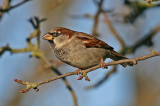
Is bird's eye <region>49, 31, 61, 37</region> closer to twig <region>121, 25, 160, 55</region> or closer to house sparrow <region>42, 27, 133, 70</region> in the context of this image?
house sparrow <region>42, 27, 133, 70</region>

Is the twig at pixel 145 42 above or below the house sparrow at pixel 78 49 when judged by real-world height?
above

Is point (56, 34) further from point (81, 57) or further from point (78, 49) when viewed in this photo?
point (81, 57)

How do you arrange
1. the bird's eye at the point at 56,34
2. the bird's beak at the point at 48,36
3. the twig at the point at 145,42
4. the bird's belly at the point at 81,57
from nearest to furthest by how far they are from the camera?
the bird's belly at the point at 81,57, the bird's beak at the point at 48,36, the bird's eye at the point at 56,34, the twig at the point at 145,42

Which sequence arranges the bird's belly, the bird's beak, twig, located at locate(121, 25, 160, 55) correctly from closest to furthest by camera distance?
the bird's belly < the bird's beak < twig, located at locate(121, 25, 160, 55)

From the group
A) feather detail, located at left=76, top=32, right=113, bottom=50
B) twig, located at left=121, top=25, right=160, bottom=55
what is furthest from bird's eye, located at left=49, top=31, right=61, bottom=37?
twig, located at left=121, top=25, right=160, bottom=55

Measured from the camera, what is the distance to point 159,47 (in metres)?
8.95

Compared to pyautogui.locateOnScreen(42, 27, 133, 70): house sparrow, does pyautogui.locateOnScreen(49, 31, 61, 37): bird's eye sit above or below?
above

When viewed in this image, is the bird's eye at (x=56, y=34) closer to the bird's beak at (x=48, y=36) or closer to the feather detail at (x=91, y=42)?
the bird's beak at (x=48, y=36)

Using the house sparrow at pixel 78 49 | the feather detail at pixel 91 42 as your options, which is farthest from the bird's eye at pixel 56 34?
the feather detail at pixel 91 42

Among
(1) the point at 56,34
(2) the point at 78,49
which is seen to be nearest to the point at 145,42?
(2) the point at 78,49

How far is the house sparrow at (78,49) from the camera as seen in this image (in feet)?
15.7

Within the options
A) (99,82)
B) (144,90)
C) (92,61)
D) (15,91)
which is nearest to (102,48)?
(92,61)

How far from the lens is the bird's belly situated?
4.75 meters

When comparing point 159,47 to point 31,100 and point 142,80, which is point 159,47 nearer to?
point 142,80
